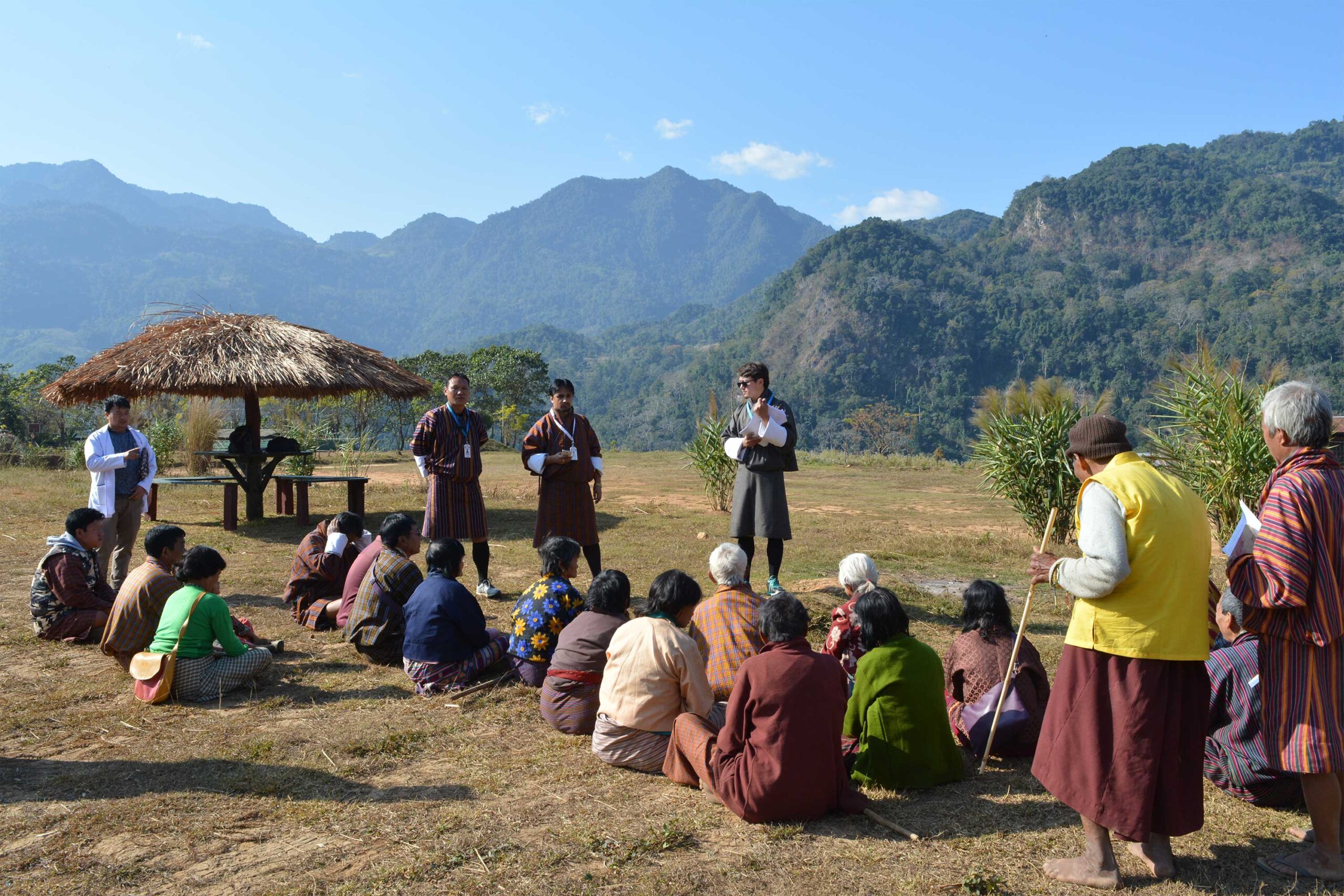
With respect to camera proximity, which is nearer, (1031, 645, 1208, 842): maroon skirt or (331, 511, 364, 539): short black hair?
(1031, 645, 1208, 842): maroon skirt

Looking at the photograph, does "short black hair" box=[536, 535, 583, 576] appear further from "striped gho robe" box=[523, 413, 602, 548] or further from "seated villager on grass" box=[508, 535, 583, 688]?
"striped gho robe" box=[523, 413, 602, 548]

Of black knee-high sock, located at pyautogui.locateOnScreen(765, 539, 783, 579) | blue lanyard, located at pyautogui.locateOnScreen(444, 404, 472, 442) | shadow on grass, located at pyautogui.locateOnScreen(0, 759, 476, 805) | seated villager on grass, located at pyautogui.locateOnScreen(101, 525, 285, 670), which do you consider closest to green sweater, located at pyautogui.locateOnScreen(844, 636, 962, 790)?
shadow on grass, located at pyautogui.locateOnScreen(0, 759, 476, 805)

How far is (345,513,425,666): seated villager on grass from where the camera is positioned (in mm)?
4973

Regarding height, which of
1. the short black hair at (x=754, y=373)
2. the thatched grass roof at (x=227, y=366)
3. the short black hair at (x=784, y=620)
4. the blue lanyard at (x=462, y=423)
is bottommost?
the short black hair at (x=784, y=620)

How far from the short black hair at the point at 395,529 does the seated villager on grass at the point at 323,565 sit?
1.16m

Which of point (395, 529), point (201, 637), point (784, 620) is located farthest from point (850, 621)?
point (201, 637)

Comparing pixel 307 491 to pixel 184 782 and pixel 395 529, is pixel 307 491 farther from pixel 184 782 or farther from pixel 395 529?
pixel 184 782

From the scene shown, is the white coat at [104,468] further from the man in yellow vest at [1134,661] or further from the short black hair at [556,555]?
the man in yellow vest at [1134,661]

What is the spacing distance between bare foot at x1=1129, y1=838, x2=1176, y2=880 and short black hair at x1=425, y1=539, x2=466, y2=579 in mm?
3144

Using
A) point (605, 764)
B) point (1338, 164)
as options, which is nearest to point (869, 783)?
point (605, 764)

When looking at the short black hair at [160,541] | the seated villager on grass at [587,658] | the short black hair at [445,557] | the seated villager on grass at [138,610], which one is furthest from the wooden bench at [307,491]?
the seated villager on grass at [587,658]

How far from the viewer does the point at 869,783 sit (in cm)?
354

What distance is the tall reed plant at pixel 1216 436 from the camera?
28.1ft

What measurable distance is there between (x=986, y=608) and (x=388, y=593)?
3118 millimetres
